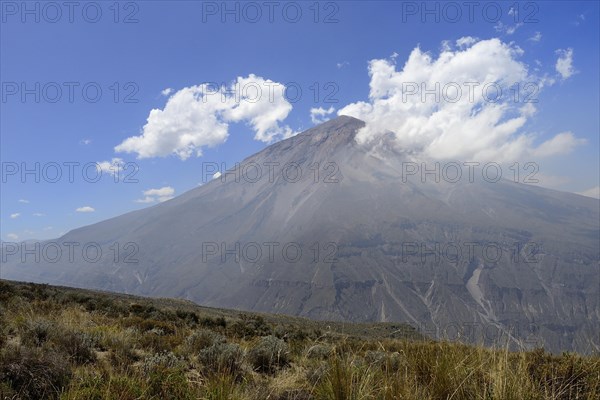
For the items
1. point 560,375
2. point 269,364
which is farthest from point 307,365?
point 560,375

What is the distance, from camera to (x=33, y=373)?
4.40m

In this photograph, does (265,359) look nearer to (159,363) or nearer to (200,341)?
(200,341)

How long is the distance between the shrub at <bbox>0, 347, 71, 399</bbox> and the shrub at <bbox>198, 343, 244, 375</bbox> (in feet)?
6.10

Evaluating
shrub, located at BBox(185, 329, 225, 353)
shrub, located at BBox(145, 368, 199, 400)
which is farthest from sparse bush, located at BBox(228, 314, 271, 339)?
shrub, located at BBox(145, 368, 199, 400)

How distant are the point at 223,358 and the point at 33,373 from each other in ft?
7.54

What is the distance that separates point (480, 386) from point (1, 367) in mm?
5160

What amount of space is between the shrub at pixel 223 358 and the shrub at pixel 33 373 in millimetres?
1859

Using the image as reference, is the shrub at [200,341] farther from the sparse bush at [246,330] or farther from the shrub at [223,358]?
the sparse bush at [246,330]

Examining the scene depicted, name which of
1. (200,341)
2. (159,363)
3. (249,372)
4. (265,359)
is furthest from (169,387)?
(200,341)

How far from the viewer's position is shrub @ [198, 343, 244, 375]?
570 centimetres

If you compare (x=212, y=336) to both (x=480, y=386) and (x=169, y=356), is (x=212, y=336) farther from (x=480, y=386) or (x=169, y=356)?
(x=480, y=386)

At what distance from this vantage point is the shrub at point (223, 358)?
570 cm

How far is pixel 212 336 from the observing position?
7582 millimetres

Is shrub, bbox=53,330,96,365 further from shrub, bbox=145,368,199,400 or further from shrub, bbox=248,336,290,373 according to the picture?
shrub, bbox=248,336,290,373
